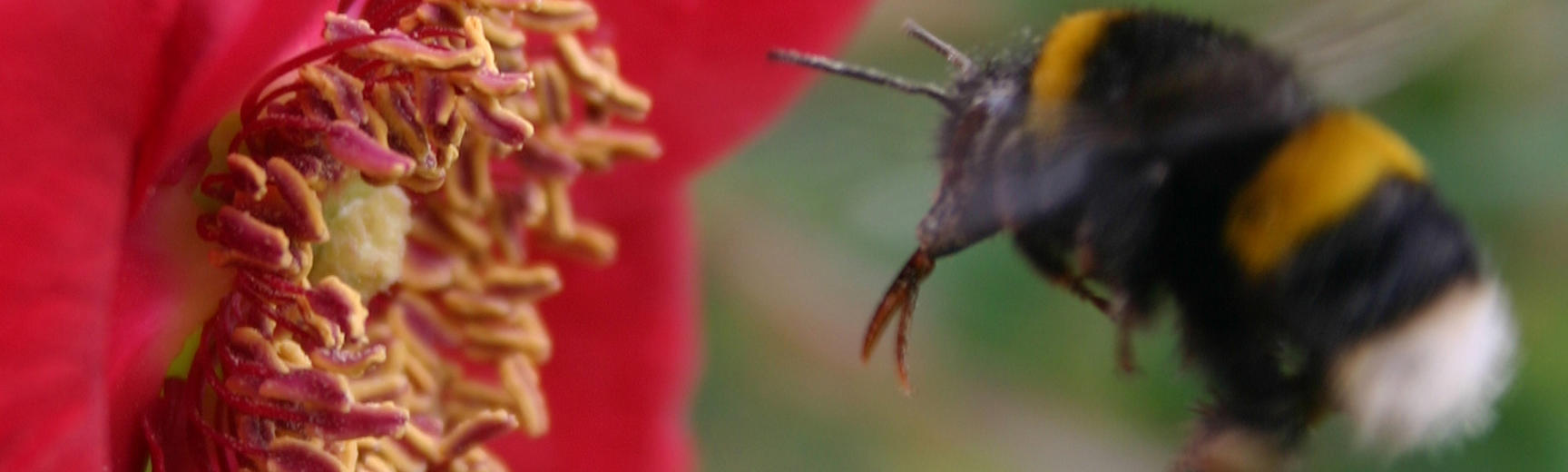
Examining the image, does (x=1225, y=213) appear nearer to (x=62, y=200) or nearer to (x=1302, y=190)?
(x=1302, y=190)

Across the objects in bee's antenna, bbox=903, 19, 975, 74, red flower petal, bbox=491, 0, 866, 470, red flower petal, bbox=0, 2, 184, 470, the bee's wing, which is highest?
the bee's wing

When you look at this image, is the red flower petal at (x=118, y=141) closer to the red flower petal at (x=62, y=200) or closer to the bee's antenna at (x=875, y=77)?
the red flower petal at (x=62, y=200)

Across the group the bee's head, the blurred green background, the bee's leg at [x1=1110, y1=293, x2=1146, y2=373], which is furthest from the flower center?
the blurred green background

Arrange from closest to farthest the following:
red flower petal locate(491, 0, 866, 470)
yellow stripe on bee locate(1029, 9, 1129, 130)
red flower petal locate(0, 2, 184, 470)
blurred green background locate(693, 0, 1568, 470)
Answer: red flower petal locate(0, 2, 184, 470) → yellow stripe on bee locate(1029, 9, 1129, 130) → red flower petal locate(491, 0, 866, 470) → blurred green background locate(693, 0, 1568, 470)

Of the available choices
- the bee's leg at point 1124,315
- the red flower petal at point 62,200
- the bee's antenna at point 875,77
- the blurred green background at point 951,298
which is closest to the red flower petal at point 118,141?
the red flower petal at point 62,200

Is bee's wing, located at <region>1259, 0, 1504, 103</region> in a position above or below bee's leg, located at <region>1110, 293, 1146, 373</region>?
above

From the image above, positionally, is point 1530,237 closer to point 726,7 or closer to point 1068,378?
point 1068,378

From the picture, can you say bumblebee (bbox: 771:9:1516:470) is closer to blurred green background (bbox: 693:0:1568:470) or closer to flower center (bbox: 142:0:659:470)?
flower center (bbox: 142:0:659:470)

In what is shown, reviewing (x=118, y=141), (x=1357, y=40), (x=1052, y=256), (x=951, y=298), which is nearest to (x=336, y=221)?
(x=118, y=141)
